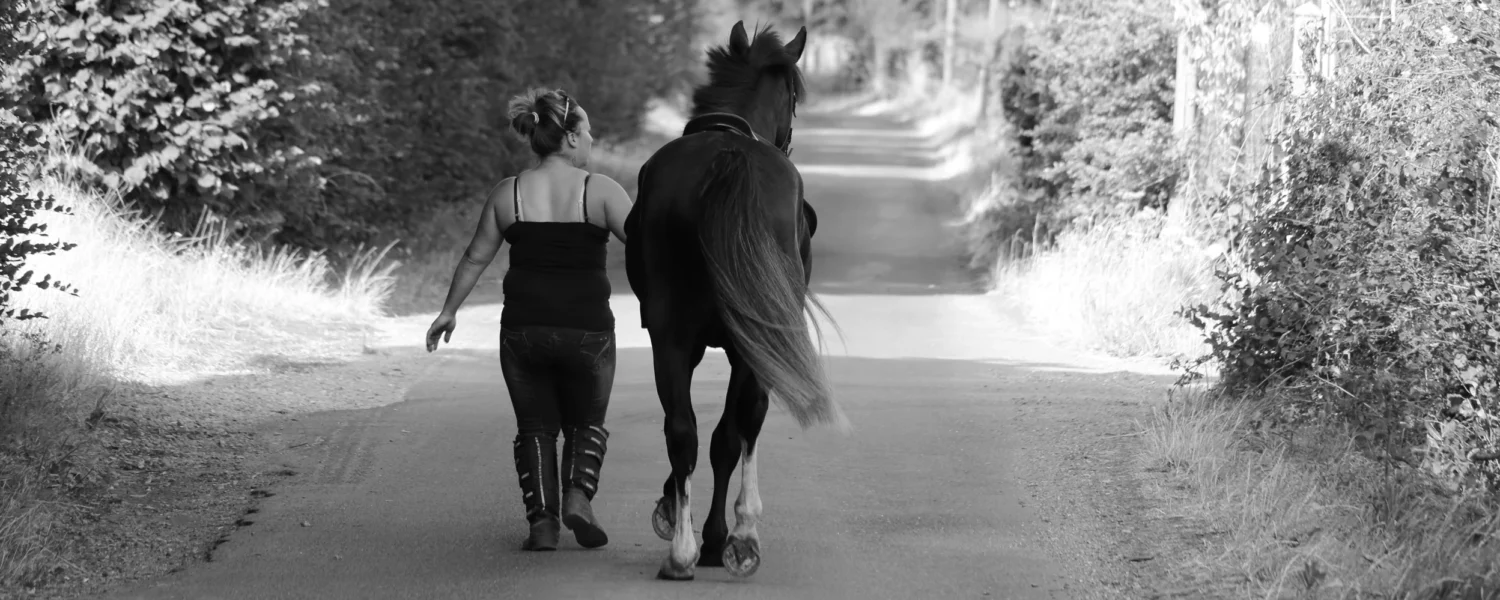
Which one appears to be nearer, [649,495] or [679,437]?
[679,437]

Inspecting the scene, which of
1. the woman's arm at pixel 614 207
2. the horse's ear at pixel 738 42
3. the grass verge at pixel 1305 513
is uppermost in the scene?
the horse's ear at pixel 738 42

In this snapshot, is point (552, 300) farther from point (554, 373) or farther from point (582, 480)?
point (582, 480)

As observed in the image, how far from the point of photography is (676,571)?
588 cm

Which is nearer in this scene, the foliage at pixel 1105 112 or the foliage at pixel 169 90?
the foliage at pixel 169 90

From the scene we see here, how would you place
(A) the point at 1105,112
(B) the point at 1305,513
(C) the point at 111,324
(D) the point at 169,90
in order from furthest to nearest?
(A) the point at 1105,112, (D) the point at 169,90, (C) the point at 111,324, (B) the point at 1305,513

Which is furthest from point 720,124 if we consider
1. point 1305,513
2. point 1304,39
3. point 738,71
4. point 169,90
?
point 169,90

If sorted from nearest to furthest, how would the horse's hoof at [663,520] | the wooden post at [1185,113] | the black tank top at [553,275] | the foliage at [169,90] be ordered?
the horse's hoof at [663,520] < the black tank top at [553,275] < the foliage at [169,90] < the wooden post at [1185,113]

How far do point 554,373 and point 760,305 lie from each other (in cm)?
114

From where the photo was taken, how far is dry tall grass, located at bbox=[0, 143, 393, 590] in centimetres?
689

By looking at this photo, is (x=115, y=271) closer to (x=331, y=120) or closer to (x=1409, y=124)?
(x=331, y=120)

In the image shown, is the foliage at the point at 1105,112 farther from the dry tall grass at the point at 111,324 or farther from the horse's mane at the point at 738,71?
the horse's mane at the point at 738,71

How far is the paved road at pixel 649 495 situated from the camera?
5.96 m

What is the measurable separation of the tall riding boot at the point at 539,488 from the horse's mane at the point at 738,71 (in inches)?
57.9

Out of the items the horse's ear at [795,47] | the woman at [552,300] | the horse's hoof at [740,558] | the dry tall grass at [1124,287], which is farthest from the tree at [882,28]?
the horse's hoof at [740,558]
